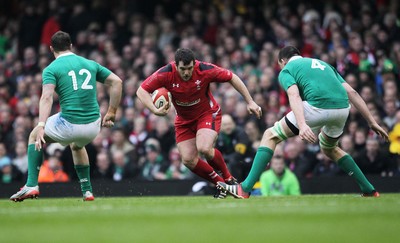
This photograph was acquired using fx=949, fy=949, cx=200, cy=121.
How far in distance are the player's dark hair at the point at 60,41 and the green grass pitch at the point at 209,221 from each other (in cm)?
198

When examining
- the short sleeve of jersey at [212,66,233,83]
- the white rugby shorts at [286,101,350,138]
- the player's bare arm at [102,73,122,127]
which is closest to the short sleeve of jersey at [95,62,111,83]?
the player's bare arm at [102,73,122,127]

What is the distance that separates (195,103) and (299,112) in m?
1.92

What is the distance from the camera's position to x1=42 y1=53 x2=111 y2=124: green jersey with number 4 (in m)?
11.5

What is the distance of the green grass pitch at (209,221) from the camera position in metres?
6.95

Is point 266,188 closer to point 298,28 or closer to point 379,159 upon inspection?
point 379,159

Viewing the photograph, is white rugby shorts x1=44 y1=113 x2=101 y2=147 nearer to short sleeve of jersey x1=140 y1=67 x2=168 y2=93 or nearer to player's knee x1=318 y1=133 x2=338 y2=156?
short sleeve of jersey x1=140 y1=67 x2=168 y2=93

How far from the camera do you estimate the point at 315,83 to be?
11359 mm

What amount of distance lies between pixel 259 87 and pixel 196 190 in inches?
125

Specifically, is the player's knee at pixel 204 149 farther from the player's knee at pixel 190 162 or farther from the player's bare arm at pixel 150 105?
the player's bare arm at pixel 150 105

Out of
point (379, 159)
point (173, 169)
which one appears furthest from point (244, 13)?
point (379, 159)

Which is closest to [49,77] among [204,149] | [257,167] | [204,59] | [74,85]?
[74,85]

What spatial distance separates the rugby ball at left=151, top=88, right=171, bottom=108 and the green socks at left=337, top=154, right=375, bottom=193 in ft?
7.60

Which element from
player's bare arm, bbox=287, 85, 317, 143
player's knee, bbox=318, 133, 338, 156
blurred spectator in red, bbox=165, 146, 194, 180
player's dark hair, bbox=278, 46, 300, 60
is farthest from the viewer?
blurred spectator in red, bbox=165, 146, 194, 180

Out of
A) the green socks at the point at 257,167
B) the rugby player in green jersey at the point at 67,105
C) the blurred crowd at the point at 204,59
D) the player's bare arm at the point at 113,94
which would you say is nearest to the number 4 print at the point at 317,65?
the green socks at the point at 257,167
